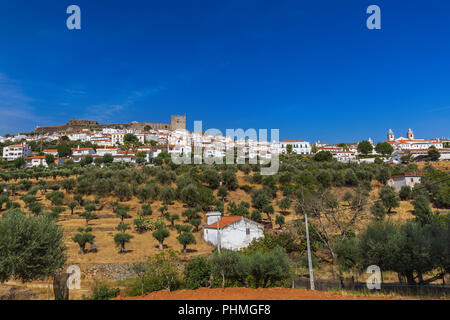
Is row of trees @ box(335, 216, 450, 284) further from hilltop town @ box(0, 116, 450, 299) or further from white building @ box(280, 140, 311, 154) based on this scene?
white building @ box(280, 140, 311, 154)

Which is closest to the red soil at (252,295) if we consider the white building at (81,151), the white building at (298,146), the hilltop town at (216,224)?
the hilltop town at (216,224)

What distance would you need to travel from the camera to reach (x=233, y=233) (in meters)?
26.0

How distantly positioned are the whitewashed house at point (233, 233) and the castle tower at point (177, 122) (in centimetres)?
12533

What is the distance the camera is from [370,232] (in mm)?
14031

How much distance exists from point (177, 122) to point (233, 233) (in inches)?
5062

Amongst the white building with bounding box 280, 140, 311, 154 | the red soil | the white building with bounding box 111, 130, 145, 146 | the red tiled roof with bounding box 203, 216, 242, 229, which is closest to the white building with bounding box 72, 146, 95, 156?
the white building with bounding box 111, 130, 145, 146

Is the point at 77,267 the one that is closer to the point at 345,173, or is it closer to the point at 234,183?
the point at 234,183

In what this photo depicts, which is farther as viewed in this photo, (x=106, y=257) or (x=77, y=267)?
(x=106, y=257)

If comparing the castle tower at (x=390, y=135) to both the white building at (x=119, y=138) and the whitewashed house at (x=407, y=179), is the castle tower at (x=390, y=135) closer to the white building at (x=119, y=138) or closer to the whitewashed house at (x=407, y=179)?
the whitewashed house at (x=407, y=179)

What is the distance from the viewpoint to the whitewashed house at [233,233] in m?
25.6

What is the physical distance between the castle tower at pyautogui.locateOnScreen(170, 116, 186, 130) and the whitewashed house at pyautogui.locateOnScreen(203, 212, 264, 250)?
411 feet

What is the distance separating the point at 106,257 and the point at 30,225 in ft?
36.5

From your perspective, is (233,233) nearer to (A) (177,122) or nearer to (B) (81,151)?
(B) (81,151)
